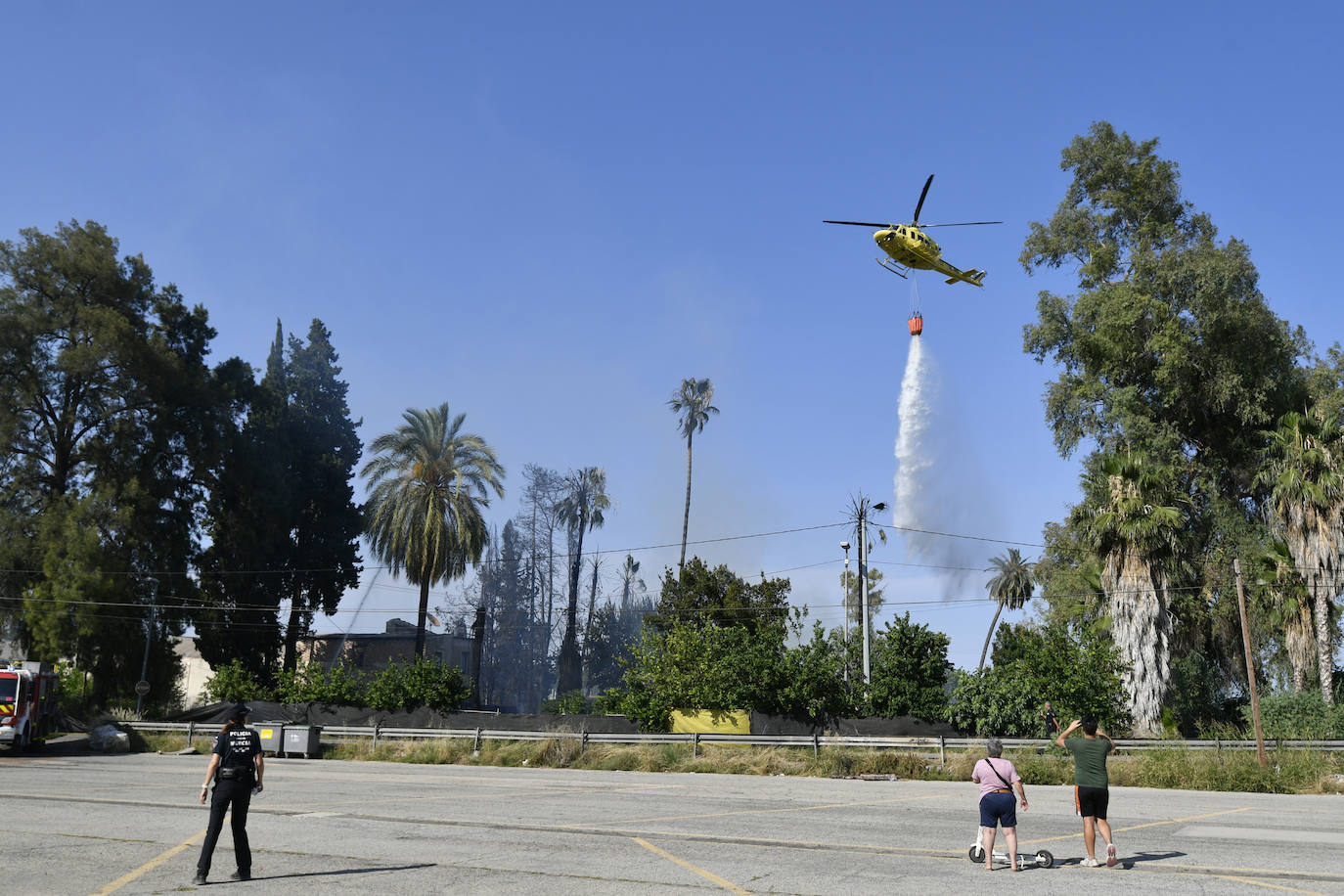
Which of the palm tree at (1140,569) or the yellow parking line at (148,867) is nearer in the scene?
the yellow parking line at (148,867)

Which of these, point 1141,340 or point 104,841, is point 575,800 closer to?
point 104,841

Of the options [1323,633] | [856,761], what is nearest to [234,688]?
[856,761]

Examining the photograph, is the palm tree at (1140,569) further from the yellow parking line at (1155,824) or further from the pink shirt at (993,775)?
the pink shirt at (993,775)

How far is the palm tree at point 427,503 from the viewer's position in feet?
173

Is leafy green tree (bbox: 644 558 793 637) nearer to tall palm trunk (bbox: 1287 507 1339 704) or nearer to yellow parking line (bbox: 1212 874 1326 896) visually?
tall palm trunk (bbox: 1287 507 1339 704)

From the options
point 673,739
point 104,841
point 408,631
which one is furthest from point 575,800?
point 408,631

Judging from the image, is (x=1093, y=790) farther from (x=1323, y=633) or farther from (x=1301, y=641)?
(x=1301, y=641)

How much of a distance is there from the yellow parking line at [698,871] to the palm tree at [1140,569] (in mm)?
25217

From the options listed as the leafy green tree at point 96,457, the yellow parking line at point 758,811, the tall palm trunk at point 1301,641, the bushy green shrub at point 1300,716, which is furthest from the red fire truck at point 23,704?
the tall palm trunk at point 1301,641

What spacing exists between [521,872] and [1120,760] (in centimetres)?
1992

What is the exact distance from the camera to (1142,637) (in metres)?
32.6

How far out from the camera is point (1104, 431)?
136 ft

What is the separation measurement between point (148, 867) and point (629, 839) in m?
5.31

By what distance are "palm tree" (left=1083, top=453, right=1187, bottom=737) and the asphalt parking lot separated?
11874mm
